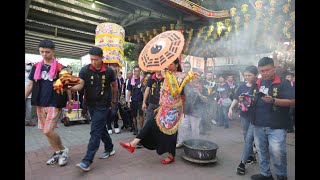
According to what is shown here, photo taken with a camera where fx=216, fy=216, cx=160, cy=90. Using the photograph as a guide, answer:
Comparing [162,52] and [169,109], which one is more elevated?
[162,52]

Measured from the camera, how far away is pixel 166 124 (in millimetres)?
4082

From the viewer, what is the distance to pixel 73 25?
7.99 m

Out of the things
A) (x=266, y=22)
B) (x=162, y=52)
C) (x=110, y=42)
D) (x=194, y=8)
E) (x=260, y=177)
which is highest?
(x=194, y=8)

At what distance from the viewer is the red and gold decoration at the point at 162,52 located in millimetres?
3322

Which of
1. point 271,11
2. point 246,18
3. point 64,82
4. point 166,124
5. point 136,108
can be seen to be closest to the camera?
point 64,82

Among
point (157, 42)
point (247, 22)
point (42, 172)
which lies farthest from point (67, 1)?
point (247, 22)

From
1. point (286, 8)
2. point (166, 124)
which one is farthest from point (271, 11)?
point (166, 124)

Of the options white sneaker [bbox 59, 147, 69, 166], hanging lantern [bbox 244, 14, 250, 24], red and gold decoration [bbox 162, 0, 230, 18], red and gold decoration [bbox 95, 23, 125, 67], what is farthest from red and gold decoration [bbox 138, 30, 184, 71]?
hanging lantern [bbox 244, 14, 250, 24]

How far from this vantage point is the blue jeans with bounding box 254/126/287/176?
10.3 ft

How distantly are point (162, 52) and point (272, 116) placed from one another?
1916 mm

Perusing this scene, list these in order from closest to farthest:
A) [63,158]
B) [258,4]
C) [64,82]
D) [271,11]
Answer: [64,82] → [63,158] → [258,4] → [271,11]

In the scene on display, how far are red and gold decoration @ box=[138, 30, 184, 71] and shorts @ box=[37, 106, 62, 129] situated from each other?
5.82 feet

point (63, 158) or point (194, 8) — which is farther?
point (194, 8)

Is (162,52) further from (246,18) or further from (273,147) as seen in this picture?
(246,18)
